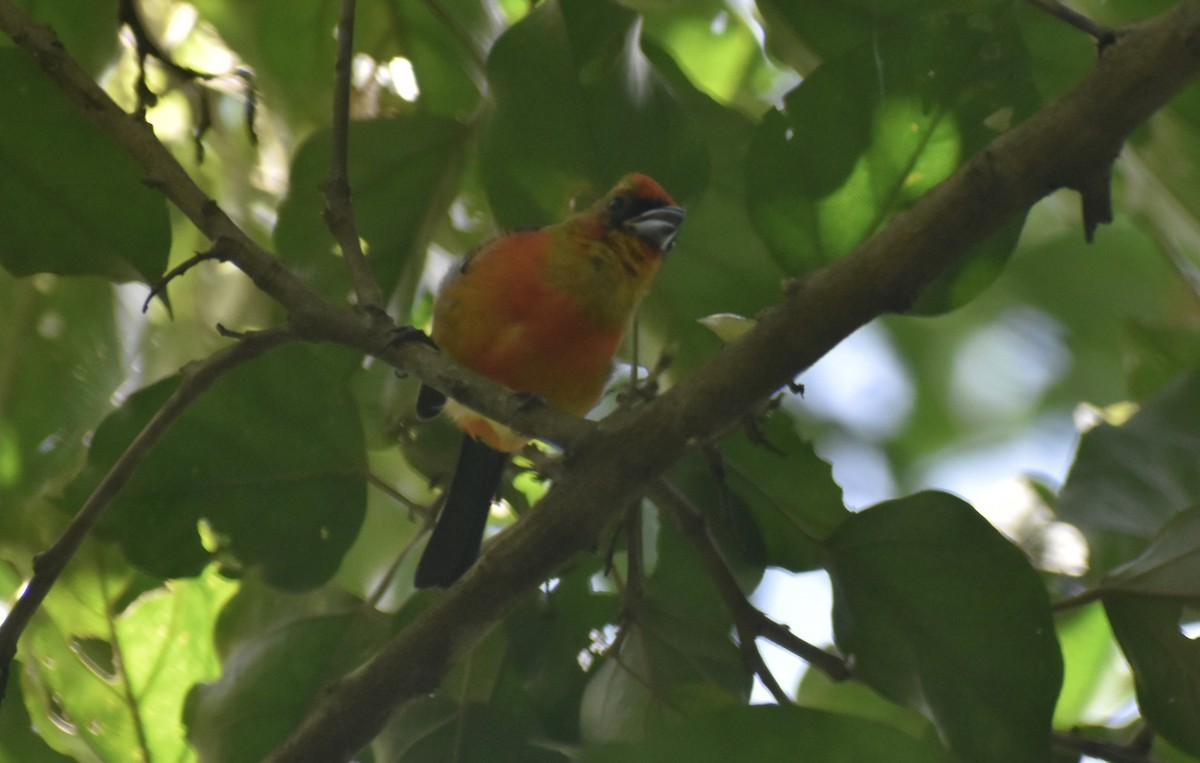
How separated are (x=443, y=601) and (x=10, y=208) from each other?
70 centimetres

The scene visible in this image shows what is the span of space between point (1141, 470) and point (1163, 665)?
0.32 metres

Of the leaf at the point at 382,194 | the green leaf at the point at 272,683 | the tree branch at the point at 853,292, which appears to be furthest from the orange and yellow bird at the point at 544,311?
the tree branch at the point at 853,292

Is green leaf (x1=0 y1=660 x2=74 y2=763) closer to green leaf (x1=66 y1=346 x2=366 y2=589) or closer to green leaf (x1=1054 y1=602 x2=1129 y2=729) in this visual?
green leaf (x1=66 y1=346 x2=366 y2=589)

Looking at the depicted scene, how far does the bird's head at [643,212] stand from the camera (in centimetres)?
194

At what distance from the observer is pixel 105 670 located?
73.9 inches

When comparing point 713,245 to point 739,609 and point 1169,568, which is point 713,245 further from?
point 1169,568

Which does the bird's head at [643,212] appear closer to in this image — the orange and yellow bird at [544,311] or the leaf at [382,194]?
the orange and yellow bird at [544,311]

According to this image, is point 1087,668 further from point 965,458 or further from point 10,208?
point 10,208

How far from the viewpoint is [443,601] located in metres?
1.43

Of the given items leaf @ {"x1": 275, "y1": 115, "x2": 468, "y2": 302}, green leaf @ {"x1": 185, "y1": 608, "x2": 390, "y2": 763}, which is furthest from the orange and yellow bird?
green leaf @ {"x1": 185, "y1": 608, "x2": 390, "y2": 763}

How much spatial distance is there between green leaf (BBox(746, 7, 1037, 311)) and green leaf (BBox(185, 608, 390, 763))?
31.2 inches

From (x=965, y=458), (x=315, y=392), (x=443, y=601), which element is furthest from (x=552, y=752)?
(x=965, y=458)

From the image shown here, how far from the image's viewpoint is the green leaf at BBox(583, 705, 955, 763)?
1.27m

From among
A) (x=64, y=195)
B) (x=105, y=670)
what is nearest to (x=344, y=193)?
(x=64, y=195)
